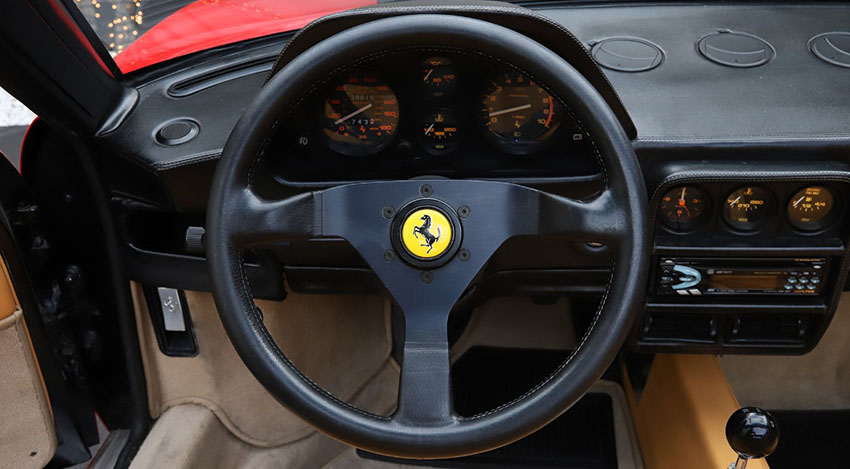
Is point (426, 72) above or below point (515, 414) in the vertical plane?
above

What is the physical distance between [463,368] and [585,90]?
1388mm

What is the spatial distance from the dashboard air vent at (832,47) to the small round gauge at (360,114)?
96cm

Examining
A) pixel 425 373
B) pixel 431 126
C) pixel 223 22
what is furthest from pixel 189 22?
pixel 425 373

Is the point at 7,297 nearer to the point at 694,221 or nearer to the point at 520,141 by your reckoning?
the point at 520,141

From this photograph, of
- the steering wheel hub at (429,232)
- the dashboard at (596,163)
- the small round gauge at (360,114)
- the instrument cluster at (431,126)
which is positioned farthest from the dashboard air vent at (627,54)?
the steering wheel hub at (429,232)

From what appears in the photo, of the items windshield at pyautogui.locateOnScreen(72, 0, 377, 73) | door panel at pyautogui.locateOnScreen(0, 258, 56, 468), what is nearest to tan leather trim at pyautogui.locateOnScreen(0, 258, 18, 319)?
door panel at pyautogui.locateOnScreen(0, 258, 56, 468)

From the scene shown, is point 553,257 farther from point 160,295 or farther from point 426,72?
point 160,295

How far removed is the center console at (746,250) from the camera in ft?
4.67

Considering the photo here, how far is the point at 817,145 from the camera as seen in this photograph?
1.39 meters

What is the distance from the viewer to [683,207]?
1.46 m

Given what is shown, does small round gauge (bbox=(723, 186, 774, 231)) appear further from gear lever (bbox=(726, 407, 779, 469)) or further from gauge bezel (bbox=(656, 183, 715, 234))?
gear lever (bbox=(726, 407, 779, 469))

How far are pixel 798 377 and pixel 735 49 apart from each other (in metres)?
1.02

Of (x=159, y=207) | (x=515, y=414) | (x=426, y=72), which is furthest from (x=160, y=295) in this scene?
(x=515, y=414)

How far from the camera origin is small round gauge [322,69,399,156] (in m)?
A: 1.37
